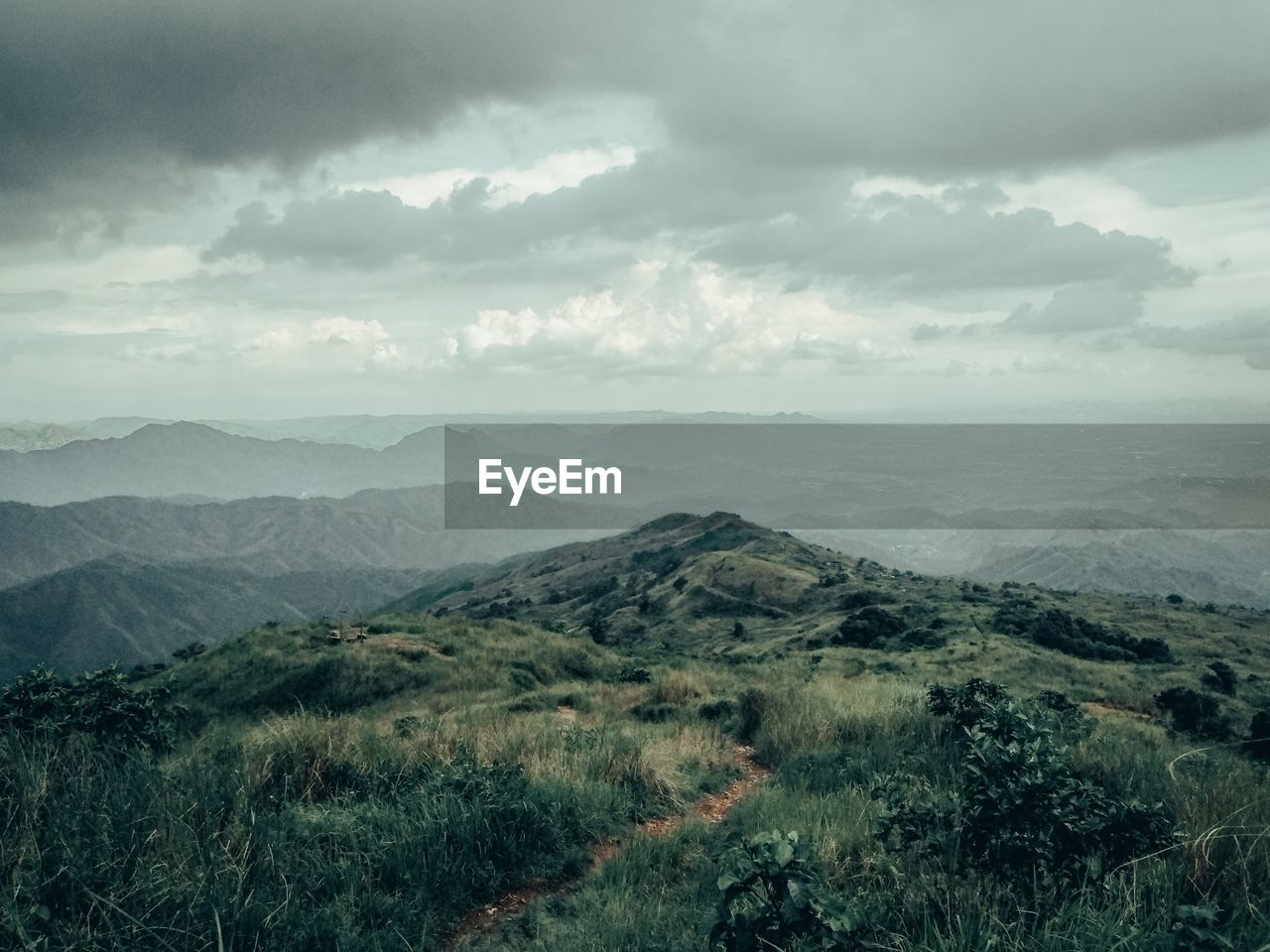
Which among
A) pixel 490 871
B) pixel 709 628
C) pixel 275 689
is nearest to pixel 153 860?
pixel 490 871

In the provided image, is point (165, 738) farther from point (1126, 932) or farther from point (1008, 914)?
point (1126, 932)

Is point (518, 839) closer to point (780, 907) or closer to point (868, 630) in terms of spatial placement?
point (780, 907)

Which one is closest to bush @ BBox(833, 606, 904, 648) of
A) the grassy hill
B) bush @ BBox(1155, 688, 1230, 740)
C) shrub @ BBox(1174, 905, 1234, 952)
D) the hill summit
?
the hill summit

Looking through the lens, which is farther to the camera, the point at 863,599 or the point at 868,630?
the point at 863,599

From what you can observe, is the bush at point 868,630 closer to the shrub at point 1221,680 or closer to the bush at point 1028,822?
the shrub at point 1221,680

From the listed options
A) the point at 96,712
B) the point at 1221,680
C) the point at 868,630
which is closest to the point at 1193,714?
the point at 1221,680

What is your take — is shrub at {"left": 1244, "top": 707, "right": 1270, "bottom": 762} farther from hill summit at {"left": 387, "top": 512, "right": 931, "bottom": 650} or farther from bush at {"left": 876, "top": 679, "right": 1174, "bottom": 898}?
hill summit at {"left": 387, "top": 512, "right": 931, "bottom": 650}
